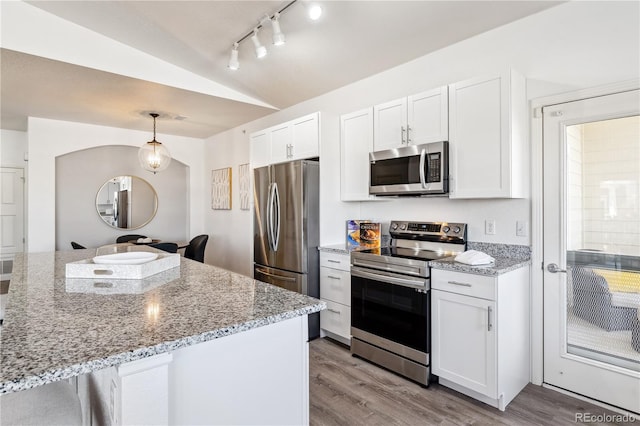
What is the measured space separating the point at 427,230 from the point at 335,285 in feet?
3.26

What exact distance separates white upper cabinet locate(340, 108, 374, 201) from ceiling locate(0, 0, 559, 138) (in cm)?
51

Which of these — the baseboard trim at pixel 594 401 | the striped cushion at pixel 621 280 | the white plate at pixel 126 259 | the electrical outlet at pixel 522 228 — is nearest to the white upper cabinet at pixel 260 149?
the white plate at pixel 126 259

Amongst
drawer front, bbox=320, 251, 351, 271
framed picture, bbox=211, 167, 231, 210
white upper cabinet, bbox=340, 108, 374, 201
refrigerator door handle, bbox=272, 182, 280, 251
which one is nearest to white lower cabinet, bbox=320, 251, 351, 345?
drawer front, bbox=320, 251, 351, 271

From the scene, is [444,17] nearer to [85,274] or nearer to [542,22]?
[542,22]

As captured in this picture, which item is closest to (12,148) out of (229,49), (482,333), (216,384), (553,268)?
(229,49)

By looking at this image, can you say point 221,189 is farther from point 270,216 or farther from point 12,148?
point 12,148

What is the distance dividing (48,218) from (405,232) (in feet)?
15.8

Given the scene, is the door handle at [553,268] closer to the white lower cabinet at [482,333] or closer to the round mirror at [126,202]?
the white lower cabinet at [482,333]

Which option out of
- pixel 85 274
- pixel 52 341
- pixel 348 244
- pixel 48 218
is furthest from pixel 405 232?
pixel 48 218

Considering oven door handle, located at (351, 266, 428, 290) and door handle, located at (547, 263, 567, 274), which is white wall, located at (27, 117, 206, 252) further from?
door handle, located at (547, 263, 567, 274)

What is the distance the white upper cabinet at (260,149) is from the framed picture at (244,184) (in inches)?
36.7

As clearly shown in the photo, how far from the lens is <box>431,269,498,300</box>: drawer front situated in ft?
7.22

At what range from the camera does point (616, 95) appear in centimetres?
219

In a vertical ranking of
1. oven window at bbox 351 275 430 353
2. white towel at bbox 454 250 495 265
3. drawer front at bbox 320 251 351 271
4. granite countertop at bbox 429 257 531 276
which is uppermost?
white towel at bbox 454 250 495 265
